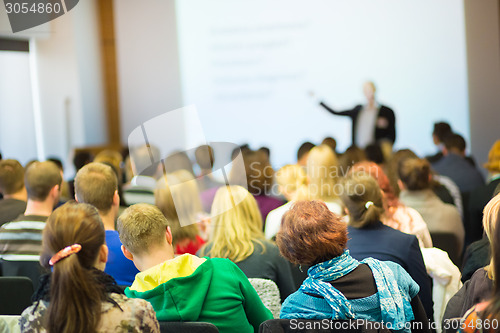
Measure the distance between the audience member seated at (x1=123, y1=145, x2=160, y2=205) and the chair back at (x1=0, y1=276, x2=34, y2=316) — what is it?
1414 mm

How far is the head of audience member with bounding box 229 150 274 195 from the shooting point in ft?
13.2

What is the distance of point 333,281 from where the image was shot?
1.93m

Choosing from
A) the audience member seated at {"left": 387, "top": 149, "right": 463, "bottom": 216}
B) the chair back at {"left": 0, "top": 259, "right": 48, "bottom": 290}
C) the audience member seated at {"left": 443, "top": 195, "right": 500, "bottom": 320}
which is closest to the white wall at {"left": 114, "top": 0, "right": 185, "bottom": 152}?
the audience member seated at {"left": 387, "top": 149, "right": 463, "bottom": 216}

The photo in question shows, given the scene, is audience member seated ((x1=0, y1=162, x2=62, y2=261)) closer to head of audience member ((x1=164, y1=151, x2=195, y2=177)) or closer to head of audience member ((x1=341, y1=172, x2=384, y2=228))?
head of audience member ((x1=164, y1=151, x2=195, y2=177))

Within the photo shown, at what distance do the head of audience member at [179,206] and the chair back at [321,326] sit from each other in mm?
1420

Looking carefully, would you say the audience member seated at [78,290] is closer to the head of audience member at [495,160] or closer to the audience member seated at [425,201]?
the audience member seated at [425,201]

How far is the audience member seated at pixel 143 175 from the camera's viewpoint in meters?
4.00

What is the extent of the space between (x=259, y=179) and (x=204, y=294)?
1995 mm

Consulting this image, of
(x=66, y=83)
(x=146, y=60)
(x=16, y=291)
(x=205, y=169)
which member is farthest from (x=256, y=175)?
(x=146, y=60)

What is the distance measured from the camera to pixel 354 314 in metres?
1.91

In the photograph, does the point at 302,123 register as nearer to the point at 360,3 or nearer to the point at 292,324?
the point at 360,3

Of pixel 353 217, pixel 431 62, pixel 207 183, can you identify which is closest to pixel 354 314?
pixel 353 217

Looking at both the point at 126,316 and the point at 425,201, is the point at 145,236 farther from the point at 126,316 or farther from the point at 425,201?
the point at 425,201

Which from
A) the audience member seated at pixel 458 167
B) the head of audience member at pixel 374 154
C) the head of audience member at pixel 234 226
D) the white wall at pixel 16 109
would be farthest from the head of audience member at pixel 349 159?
the white wall at pixel 16 109
